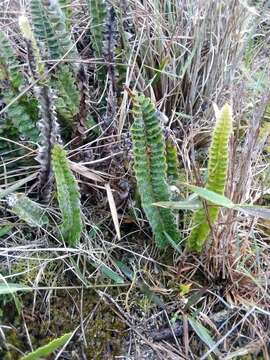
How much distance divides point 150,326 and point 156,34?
780mm

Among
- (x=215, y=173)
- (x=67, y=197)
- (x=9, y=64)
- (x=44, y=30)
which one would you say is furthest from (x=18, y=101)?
(x=215, y=173)

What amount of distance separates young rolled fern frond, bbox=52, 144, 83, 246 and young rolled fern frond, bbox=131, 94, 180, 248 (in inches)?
5.3

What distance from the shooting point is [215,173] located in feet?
3.61

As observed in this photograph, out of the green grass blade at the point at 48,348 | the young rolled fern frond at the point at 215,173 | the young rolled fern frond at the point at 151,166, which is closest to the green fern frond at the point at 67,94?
the young rolled fern frond at the point at 151,166

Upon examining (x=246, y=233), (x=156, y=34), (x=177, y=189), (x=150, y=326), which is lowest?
(x=150, y=326)

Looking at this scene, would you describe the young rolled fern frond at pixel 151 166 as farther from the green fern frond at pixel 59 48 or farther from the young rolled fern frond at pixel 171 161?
the green fern frond at pixel 59 48

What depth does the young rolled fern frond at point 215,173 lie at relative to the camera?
1.05m

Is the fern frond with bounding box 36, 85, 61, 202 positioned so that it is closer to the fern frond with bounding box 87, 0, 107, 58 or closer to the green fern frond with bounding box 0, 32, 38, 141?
the green fern frond with bounding box 0, 32, 38, 141

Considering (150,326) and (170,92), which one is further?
(170,92)

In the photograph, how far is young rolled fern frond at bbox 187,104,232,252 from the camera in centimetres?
105

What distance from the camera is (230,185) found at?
1196 mm

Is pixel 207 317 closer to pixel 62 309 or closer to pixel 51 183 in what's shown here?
pixel 62 309

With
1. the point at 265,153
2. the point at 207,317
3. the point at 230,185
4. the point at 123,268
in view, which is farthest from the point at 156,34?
the point at 207,317

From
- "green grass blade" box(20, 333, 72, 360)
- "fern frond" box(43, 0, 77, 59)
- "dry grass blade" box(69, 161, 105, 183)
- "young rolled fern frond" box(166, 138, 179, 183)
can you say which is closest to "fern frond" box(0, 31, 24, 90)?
"fern frond" box(43, 0, 77, 59)
